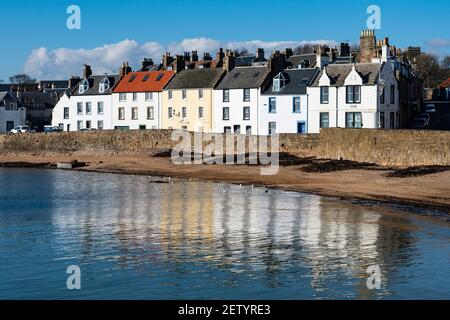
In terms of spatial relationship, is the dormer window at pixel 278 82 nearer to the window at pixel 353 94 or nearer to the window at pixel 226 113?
the window at pixel 226 113

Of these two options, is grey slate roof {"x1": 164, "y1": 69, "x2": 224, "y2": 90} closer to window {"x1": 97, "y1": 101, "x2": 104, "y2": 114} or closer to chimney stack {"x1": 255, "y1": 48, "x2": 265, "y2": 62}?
window {"x1": 97, "y1": 101, "x2": 104, "y2": 114}

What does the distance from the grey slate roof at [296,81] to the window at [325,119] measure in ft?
9.05

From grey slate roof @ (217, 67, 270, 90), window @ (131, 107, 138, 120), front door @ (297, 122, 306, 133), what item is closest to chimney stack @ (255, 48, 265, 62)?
grey slate roof @ (217, 67, 270, 90)

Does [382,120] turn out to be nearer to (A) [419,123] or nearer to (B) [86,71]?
(A) [419,123]

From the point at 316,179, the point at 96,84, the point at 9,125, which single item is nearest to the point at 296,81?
the point at 316,179

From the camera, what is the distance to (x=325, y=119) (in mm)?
69938

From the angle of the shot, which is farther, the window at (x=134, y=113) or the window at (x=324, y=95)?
the window at (x=134, y=113)

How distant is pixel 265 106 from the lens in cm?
7356

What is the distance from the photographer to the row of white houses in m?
67.8

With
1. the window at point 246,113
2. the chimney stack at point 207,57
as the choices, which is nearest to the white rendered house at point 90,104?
the chimney stack at point 207,57

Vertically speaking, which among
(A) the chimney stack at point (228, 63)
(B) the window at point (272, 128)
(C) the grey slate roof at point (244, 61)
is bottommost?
(B) the window at point (272, 128)

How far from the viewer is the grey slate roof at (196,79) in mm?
78775

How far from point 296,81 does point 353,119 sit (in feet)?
24.2
